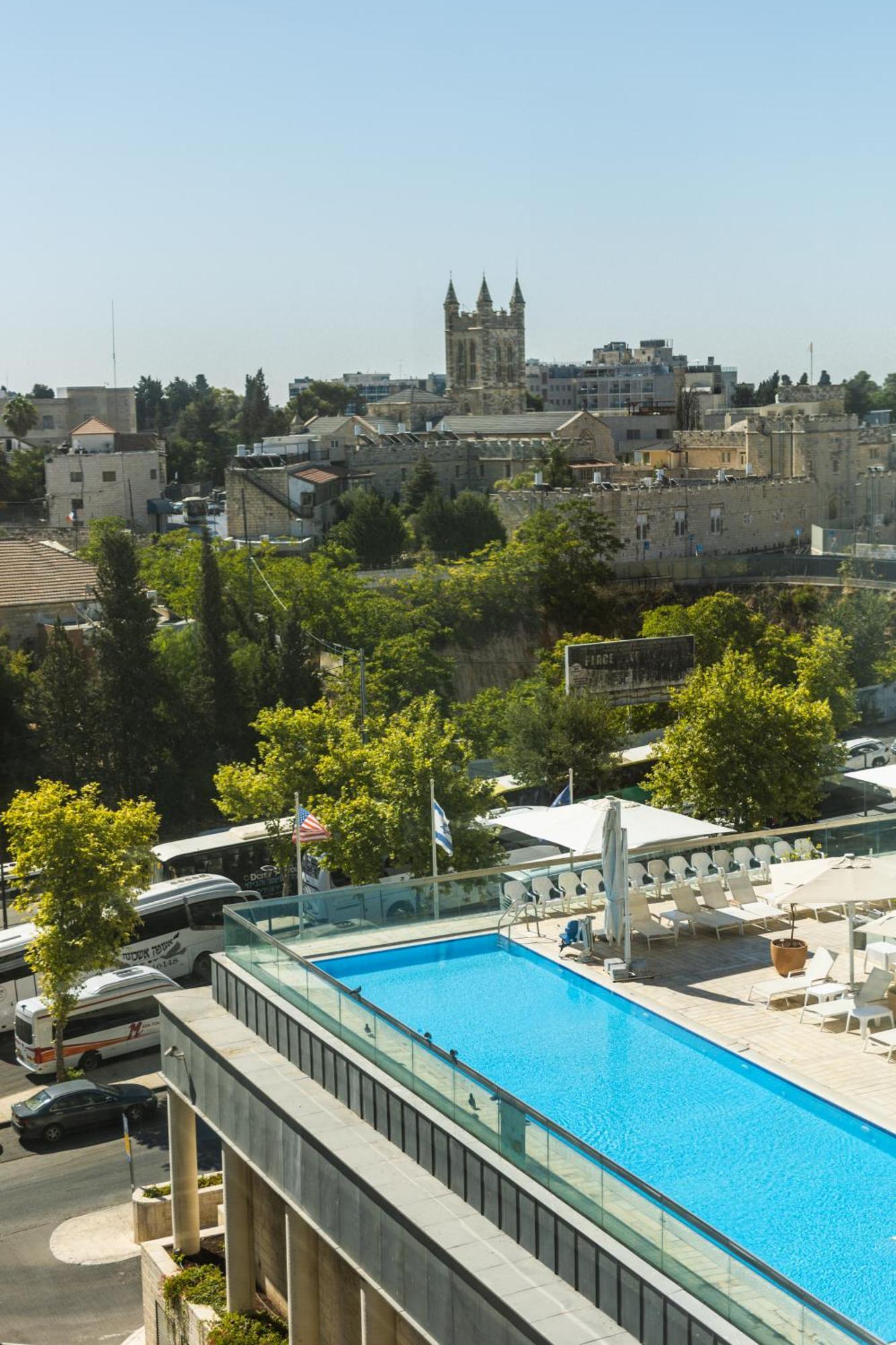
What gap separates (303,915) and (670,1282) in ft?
29.8

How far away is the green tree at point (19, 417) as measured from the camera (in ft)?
400

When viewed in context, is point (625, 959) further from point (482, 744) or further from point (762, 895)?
point (482, 744)

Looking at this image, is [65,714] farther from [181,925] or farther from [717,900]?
[717,900]

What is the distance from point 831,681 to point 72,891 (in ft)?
93.1

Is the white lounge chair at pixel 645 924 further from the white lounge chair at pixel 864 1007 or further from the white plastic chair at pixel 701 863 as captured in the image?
the white lounge chair at pixel 864 1007

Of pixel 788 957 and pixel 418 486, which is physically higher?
pixel 418 486

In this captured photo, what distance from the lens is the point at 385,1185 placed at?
45.3 feet

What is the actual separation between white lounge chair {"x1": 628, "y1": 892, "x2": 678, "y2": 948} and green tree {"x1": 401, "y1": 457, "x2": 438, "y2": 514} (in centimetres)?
6676

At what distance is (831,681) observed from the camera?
48.6 metres

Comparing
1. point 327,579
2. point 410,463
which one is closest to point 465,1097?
point 327,579

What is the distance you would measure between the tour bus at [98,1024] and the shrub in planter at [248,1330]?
10.3 metres

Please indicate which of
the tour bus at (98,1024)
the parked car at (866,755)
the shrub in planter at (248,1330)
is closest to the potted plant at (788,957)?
the shrub in planter at (248,1330)

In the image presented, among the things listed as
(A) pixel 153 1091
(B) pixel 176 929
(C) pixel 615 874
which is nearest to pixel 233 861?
(B) pixel 176 929

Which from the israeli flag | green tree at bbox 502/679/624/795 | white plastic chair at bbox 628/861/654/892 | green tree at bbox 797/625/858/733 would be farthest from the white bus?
green tree at bbox 797/625/858/733
